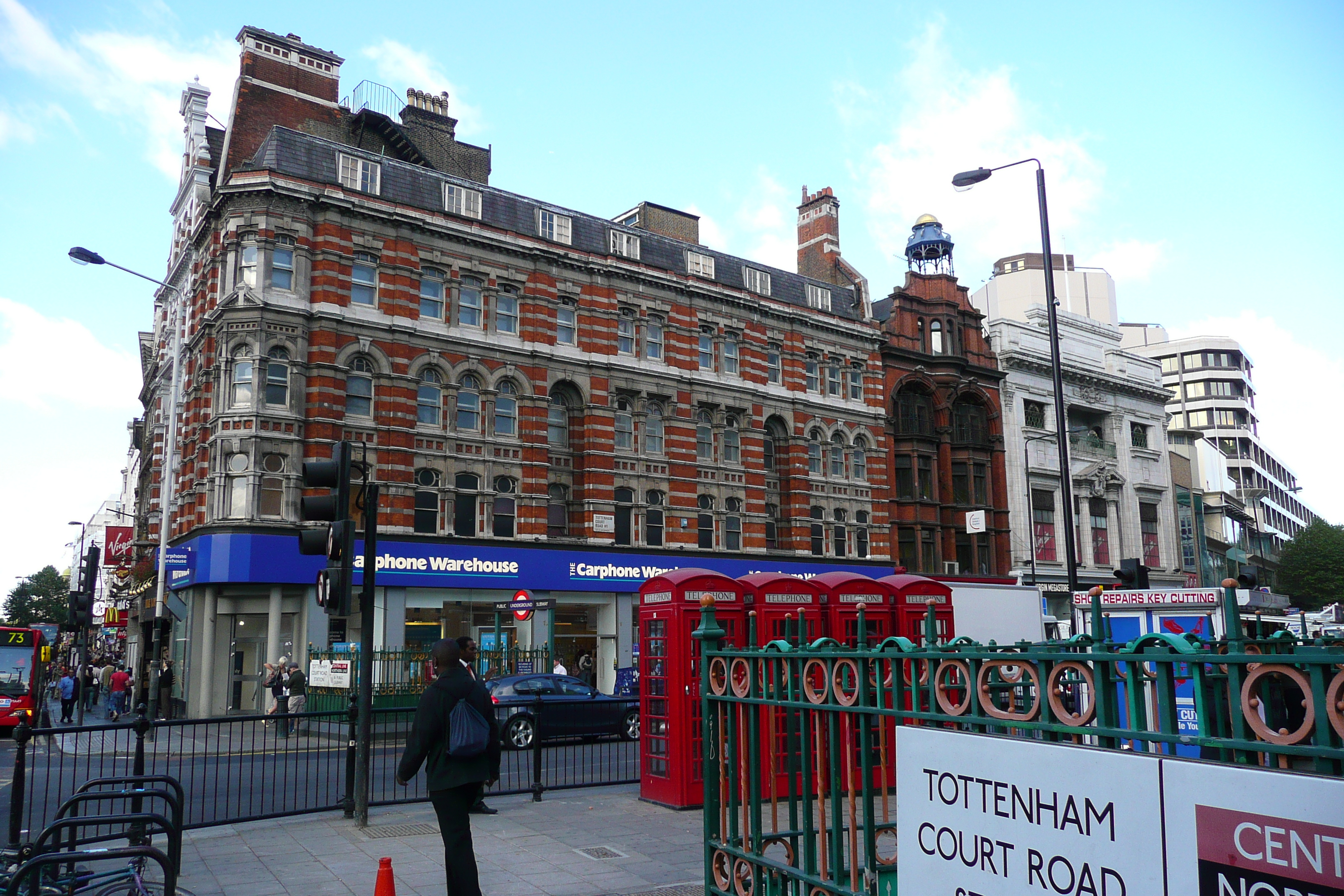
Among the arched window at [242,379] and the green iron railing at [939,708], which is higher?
the arched window at [242,379]

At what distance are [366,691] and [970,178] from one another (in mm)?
12619

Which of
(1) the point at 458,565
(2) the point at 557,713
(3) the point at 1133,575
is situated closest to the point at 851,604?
(3) the point at 1133,575

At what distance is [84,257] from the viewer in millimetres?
26031

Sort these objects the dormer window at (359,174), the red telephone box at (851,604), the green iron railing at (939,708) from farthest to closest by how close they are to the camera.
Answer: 1. the dormer window at (359,174)
2. the red telephone box at (851,604)
3. the green iron railing at (939,708)

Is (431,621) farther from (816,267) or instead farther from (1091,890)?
(1091,890)

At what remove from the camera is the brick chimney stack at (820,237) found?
4703cm

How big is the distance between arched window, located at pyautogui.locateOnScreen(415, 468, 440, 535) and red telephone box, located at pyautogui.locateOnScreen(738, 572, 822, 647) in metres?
19.8

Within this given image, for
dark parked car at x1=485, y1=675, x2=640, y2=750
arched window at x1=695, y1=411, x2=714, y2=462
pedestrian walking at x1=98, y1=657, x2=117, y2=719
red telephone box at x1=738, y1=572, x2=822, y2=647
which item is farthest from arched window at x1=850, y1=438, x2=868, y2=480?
red telephone box at x1=738, y1=572, x2=822, y2=647

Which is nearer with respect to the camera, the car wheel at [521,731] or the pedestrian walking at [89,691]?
the car wheel at [521,731]

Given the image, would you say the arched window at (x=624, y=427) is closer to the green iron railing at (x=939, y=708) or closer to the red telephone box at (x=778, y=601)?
the red telephone box at (x=778, y=601)

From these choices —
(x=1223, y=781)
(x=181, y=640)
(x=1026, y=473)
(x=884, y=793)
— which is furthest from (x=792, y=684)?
(x=1026, y=473)

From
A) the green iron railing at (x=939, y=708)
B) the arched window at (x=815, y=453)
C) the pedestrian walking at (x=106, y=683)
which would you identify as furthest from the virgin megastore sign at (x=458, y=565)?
the green iron railing at (x=939, y=708)

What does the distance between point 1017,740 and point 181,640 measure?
32900 mm

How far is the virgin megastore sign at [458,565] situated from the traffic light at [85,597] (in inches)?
95.1
